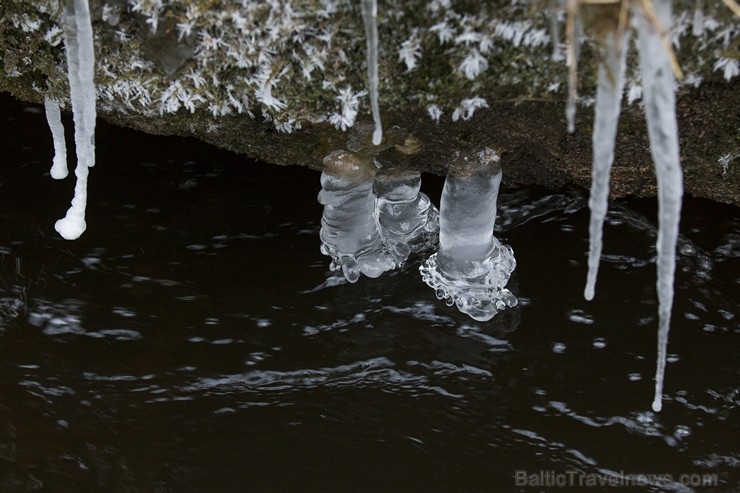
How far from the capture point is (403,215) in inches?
156

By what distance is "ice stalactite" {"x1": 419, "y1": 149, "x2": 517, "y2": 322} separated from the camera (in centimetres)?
342

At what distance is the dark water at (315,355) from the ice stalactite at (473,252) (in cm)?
12

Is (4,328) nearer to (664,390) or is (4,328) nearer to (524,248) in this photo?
(524,248)

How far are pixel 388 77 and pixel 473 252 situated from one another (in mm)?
1227

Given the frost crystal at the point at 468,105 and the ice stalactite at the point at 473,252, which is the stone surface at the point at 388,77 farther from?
the ice stalactite at the point at 473,252

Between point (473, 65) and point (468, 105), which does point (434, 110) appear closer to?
point (468, 105)

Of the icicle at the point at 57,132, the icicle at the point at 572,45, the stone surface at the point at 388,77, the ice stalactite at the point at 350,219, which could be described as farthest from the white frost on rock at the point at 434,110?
the icicle at the point at 57,132

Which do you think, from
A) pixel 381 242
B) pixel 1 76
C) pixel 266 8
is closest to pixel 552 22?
pixel 266 8

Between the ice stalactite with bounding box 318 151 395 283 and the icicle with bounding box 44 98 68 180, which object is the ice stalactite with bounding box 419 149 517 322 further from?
the icicle with bounding box 44 98 68 180

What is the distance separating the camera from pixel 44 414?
11.2ft

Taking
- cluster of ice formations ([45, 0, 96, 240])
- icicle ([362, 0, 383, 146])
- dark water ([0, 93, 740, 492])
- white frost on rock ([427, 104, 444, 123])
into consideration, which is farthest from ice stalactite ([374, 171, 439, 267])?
cluster of ice formations ([45, 0, 96, 240])

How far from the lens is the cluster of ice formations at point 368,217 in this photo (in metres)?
3.47

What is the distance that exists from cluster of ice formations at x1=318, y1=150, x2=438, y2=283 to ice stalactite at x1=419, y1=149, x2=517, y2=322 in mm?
216

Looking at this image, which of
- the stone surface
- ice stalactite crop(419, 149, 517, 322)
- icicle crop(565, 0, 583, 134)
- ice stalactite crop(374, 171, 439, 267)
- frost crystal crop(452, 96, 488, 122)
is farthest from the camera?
ice stalactite crop(374, 171, 439, 267)
